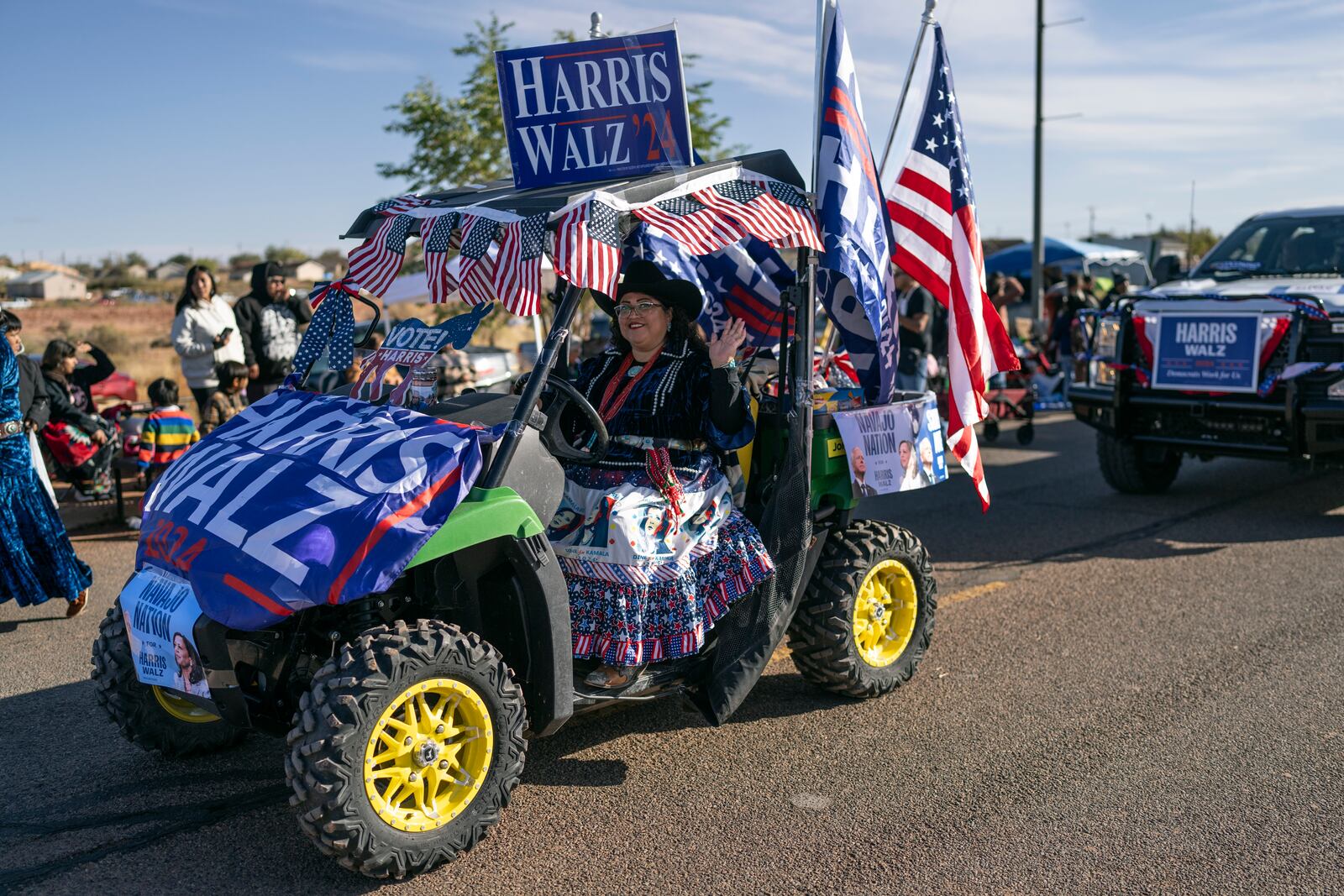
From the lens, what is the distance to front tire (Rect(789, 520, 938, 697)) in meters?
5.05

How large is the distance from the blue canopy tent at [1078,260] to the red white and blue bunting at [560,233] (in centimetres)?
2354

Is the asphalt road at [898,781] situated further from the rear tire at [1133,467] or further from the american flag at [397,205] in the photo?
the rear tire at [1133,467]

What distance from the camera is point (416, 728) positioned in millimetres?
3707

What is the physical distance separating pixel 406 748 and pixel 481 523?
0.73 m

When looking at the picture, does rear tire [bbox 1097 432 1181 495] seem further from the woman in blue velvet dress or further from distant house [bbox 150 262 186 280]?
distant house [bbox 150 262 186 280]

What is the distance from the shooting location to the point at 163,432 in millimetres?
8906

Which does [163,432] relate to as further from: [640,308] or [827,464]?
[827,464]

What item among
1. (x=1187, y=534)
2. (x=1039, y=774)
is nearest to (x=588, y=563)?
(x=1039, y=774)

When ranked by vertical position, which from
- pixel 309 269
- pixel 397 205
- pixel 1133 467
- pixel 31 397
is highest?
pixel 397 205

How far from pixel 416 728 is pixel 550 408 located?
1322 millimetres

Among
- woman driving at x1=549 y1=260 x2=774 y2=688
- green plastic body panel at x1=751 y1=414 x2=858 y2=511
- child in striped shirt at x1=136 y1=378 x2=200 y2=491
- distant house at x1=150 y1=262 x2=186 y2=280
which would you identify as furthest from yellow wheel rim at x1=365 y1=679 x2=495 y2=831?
distant house at x1=150 y1=262 x2=186 y2=280

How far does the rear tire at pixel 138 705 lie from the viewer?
14.2ft

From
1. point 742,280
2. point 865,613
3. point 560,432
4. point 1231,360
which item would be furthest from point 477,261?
point 1231,360

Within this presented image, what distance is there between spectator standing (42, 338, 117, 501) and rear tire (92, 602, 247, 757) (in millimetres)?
4366
